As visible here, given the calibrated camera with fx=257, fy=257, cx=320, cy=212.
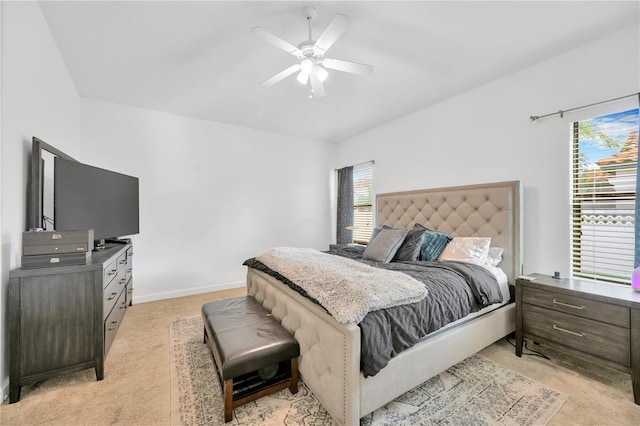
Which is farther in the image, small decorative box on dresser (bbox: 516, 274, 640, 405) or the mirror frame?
the mirror frame

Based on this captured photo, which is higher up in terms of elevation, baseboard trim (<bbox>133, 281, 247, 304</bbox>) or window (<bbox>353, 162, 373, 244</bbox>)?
window (<bbox>353, 162, 373, 244</bbox>)

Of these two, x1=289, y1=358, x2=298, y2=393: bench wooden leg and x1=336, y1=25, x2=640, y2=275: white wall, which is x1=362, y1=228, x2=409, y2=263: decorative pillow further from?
x1=289, y1=358, x2=298, y2=393: bench wooden leg

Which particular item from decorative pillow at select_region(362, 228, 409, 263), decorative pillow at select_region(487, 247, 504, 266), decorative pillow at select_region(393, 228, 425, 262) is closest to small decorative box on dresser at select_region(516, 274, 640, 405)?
decorative pillow at select_region(487, 247, 504, 266)

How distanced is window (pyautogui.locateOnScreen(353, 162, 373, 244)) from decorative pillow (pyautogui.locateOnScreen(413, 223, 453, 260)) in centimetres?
173

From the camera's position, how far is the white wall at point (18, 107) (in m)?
1.65

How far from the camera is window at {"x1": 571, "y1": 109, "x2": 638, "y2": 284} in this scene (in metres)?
2.06

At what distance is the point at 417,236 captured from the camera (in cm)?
285

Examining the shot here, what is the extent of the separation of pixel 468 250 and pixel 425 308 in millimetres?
1267

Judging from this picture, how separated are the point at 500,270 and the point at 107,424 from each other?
129 inches

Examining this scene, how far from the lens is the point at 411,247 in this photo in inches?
110

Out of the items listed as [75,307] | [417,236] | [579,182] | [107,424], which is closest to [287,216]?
[417,236]

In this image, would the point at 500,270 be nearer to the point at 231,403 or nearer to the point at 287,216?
the point at 231,403

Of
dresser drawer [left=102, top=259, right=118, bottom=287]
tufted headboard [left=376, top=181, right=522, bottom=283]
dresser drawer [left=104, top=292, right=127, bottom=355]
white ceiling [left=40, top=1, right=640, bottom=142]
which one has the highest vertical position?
white ceiling [left=40, top=1, right=640, bottom=142]

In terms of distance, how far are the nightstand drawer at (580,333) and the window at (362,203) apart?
2660 millimetres
